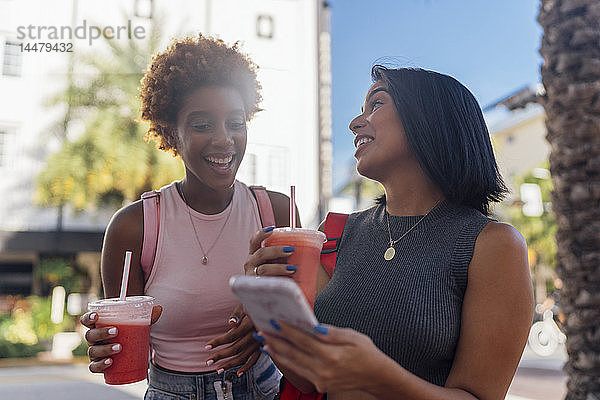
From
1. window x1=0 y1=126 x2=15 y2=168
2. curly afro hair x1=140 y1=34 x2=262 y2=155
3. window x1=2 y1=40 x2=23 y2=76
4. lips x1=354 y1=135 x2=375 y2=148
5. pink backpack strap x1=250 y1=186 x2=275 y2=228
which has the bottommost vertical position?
pink backpack strap x1=250 y1=186 x2=275 y2=228

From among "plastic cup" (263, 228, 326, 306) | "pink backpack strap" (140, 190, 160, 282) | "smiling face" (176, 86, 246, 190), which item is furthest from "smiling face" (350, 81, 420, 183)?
"pink backpack strap" (140, 190, 160, 282)

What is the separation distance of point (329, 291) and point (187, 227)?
0.66 m

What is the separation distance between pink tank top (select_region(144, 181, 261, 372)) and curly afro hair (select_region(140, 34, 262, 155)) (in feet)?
1.25

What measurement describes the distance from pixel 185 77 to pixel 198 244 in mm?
695

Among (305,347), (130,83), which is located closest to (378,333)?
(305,347)

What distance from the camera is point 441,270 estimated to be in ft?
5.51

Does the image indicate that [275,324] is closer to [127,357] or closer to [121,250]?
[127,357]

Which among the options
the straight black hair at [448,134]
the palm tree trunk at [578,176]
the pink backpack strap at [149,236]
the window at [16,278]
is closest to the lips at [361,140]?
the straight black hair at [448,134]

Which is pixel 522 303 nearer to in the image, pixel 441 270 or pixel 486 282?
pixel 486 282

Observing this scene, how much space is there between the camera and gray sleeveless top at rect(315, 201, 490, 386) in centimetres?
161

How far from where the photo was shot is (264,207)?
2293 mm

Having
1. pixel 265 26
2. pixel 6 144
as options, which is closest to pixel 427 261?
pixel 265 26

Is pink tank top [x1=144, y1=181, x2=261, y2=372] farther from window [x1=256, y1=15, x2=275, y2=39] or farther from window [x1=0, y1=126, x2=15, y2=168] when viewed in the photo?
window [x1=0, y1=126, x2=15, y2=168]

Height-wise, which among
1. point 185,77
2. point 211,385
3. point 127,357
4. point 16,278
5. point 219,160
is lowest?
point 16,278
